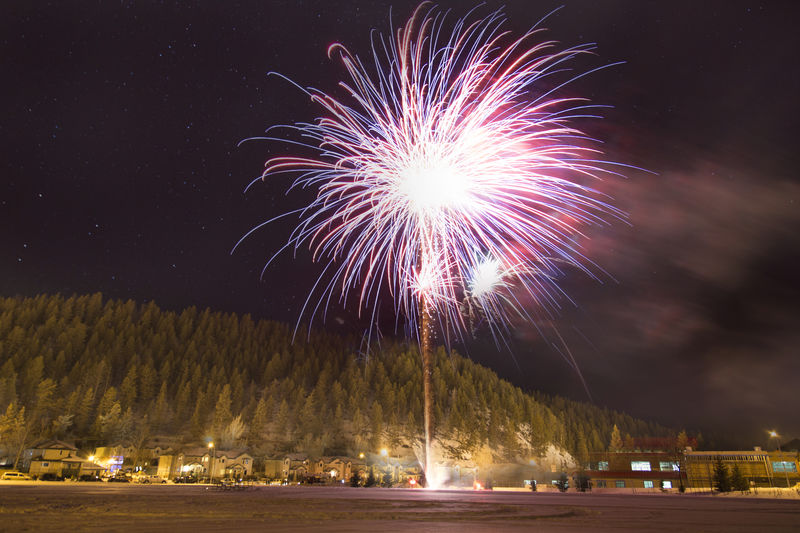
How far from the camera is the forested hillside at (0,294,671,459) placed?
108 m

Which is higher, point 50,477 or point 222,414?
point 222,414

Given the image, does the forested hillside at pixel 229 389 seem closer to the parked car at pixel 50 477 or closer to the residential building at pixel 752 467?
the parked car at pixel 50 477

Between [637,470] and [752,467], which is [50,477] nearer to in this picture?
[637,470]

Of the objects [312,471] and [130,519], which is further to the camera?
[312,471]

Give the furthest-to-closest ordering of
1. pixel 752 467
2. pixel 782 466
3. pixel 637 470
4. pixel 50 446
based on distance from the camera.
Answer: pixel 637 470 → pixel 782 466 → pixel 752 467 → pixel 50 446

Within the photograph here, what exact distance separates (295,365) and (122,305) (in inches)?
2773

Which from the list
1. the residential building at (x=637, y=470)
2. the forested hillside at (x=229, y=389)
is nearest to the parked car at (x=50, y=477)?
the forested hillside at (x=229, y=389)

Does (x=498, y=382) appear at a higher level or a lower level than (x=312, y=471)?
higher

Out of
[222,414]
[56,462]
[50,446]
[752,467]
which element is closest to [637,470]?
[752,467]

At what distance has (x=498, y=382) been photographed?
16700cm

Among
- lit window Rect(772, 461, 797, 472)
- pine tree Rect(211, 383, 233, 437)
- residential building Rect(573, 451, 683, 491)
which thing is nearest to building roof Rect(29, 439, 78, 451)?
pine tree Rect(211, 383, 233, 437)

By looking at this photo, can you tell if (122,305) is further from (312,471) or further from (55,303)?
(312,471)

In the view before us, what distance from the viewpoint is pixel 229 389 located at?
11694cm

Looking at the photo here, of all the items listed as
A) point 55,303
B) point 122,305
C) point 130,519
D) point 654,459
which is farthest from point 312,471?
point 55,303
